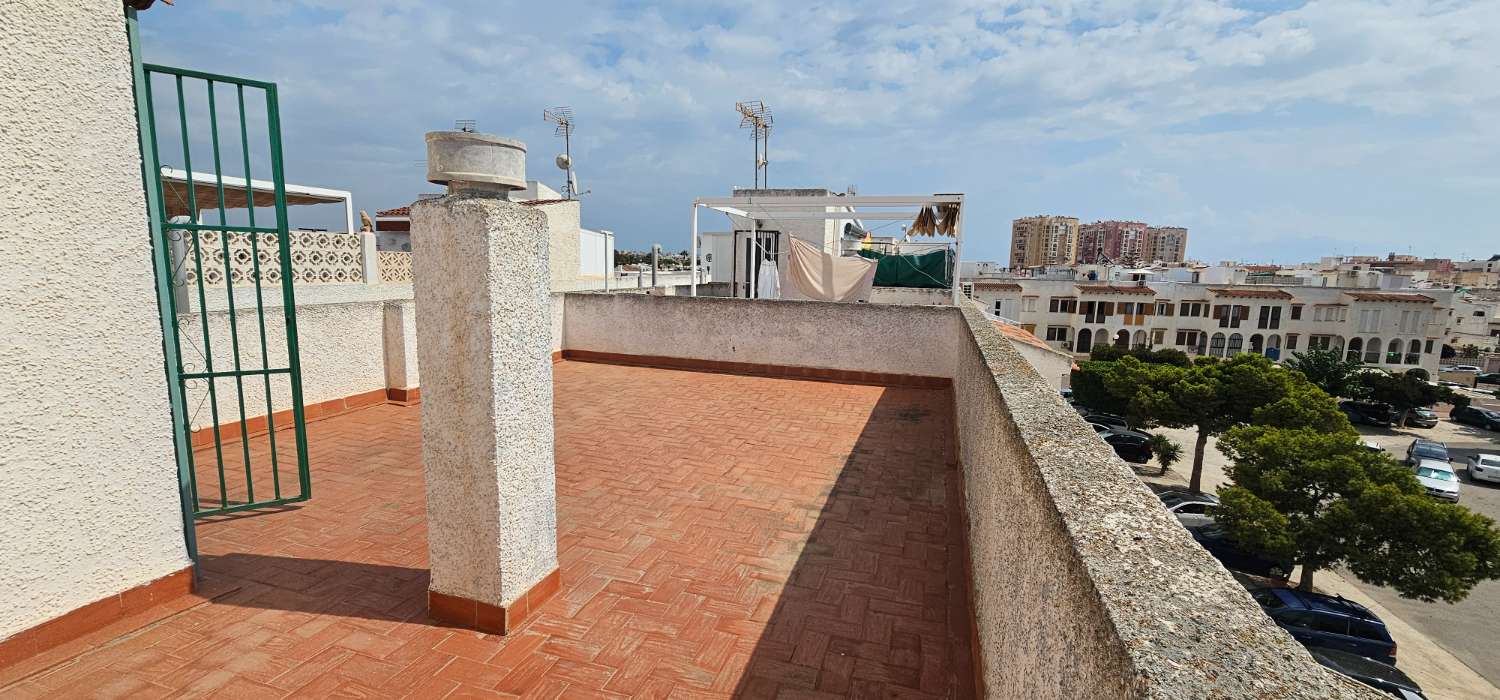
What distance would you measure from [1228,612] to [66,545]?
14.0 feet

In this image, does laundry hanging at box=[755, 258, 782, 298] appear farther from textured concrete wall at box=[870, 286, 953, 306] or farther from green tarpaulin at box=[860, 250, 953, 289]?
textured concrete wall at box=[870, 286, 953, 306]

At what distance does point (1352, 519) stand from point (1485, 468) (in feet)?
84.1

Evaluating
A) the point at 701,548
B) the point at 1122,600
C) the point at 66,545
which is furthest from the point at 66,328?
the point at 1122,600

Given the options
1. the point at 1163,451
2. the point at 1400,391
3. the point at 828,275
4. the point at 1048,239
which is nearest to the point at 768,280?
the point at 828,275

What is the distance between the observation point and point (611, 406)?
779 cm

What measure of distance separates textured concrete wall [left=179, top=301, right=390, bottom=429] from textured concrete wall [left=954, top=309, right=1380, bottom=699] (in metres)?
6.14

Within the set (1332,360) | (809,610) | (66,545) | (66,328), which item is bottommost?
(1332,360)

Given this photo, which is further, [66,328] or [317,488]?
[317,488]

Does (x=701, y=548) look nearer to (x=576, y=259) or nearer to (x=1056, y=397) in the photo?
(x=1056, y=397)

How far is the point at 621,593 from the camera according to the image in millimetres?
3531

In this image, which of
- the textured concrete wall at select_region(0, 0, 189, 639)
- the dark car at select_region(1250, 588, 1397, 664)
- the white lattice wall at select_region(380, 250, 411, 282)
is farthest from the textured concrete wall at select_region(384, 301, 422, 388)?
the dark car at select_region(1250, 588, 1397, 664)

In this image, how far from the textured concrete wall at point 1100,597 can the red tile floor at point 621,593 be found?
0.86 m

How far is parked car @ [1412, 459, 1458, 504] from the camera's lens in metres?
25.4

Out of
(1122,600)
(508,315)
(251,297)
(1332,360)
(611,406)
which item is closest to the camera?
(1122,600)
